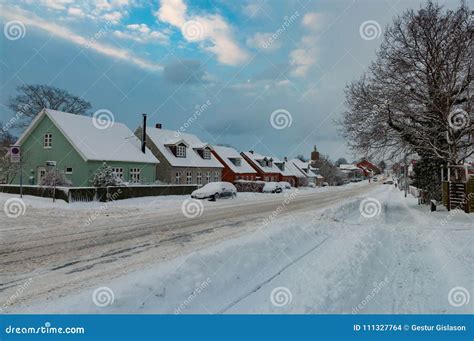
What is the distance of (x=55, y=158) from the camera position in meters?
30.5

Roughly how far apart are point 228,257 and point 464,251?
6.22m

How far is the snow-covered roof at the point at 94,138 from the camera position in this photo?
2959cm

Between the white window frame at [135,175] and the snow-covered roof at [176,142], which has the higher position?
the snow-covered roof at [176,142]

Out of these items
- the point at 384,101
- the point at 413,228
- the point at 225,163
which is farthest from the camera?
the point at 225,163

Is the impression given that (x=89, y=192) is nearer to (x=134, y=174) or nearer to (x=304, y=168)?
(x=134, y=174)

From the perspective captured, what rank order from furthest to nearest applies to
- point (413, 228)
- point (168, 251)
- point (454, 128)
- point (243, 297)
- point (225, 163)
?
1. point (225, 163)
2. point (454, 128)
3. point (413, 228)
4. point (168, 251)
5. point (243, 297)

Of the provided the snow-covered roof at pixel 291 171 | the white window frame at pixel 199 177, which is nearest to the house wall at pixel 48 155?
the white window frame at pixel 199 177

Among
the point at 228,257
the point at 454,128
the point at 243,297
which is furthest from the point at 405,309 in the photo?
the point at 454,128

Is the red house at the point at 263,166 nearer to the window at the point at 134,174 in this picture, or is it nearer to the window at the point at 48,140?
the window at the point at 134,174

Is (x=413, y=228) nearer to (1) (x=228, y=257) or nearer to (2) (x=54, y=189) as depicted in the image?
(1) (x=228, y=257)

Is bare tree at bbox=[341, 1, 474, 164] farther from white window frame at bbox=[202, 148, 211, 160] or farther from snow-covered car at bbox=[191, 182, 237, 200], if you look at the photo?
white window frame at bbox=[202, 148, 211, 160]

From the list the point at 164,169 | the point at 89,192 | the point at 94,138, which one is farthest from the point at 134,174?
the point at 89,192

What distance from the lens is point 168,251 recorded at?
8.88 meters

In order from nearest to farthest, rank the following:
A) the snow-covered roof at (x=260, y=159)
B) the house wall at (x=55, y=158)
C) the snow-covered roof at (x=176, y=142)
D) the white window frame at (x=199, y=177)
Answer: the house wall at (x=55, y=158) < the snow-covered roof at (x=176, y=142) < the white window frame at (x=199, y=177) < the snow-covered roof at (x=260, y=159)
